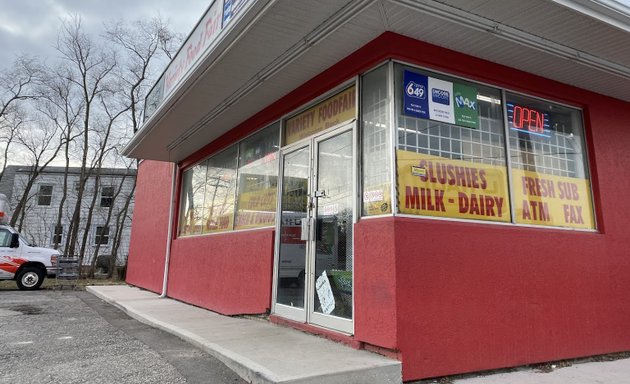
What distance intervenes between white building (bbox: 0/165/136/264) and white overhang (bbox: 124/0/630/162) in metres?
21.1

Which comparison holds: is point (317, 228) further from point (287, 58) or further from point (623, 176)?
point (623, 176)

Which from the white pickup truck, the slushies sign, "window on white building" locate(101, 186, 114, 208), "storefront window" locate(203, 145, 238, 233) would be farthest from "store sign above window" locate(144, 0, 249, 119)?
"window on white building" locate(101, 186, 114, 208)

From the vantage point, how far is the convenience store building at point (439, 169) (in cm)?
394

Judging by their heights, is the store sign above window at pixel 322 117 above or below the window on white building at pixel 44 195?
below

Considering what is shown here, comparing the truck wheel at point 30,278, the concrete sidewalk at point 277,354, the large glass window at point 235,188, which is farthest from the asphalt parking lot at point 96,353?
the truck wheel at point 30,278

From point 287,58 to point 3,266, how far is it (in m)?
13.7

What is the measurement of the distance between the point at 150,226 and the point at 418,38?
416 inches

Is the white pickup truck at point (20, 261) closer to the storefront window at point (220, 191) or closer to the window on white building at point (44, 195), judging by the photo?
the storefront window at point (220, 191)

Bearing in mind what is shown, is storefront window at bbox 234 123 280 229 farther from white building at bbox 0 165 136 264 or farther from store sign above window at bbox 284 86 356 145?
white building at bbox 0 165 136 264

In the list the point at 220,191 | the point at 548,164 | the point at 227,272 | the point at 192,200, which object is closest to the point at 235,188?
the point at 220,191

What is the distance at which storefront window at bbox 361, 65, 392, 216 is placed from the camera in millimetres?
4238

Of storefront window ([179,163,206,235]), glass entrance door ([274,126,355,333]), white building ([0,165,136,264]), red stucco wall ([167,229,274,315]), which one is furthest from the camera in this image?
white building ([0,165,136,264])

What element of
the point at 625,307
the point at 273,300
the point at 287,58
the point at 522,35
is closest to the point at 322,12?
the point at 287,58

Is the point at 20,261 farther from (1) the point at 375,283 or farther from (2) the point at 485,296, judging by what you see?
(2) the point at 485,296
